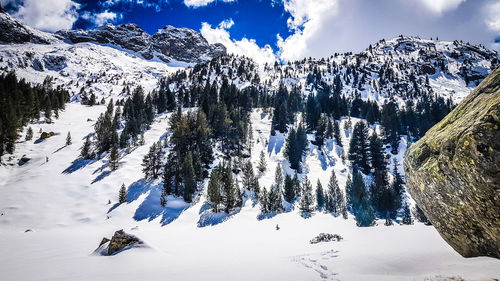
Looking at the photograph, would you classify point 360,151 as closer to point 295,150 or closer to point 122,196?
point 295,150

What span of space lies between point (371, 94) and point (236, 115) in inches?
5792

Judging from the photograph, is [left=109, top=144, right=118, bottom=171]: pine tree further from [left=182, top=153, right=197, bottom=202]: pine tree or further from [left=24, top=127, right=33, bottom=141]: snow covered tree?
[left=24, top=127, right=33, bottom=141]: snow covered tree

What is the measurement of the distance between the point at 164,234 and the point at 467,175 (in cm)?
2717

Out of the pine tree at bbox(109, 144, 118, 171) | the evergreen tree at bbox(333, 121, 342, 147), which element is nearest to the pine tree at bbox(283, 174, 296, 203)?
the pine tree at bbox(109, 144, 118, 171)

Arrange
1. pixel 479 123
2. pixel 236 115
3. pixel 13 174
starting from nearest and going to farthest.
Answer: pixel 479 123 → pixel 13 174 → pixel 236 115

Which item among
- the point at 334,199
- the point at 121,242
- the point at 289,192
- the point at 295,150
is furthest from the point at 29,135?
the point at 334,199

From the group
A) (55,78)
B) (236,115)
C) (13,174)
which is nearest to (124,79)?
(55,78)

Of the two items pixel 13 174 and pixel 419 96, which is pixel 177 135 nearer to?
pixel 13 174

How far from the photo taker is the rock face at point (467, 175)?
468 centimetres

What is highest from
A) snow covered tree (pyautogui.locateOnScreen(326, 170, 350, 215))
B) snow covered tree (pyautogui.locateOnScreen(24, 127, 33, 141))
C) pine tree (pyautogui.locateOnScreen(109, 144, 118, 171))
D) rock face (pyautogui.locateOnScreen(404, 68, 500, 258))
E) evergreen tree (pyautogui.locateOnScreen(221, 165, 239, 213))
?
snow covered tree (pyautogui.locateOnScreen(24, 127, 33, 141))

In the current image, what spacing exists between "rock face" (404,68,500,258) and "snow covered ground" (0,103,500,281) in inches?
27.1

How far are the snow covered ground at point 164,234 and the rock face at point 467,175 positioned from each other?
0.69m

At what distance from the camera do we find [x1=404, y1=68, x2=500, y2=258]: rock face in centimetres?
468

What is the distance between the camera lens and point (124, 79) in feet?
599
